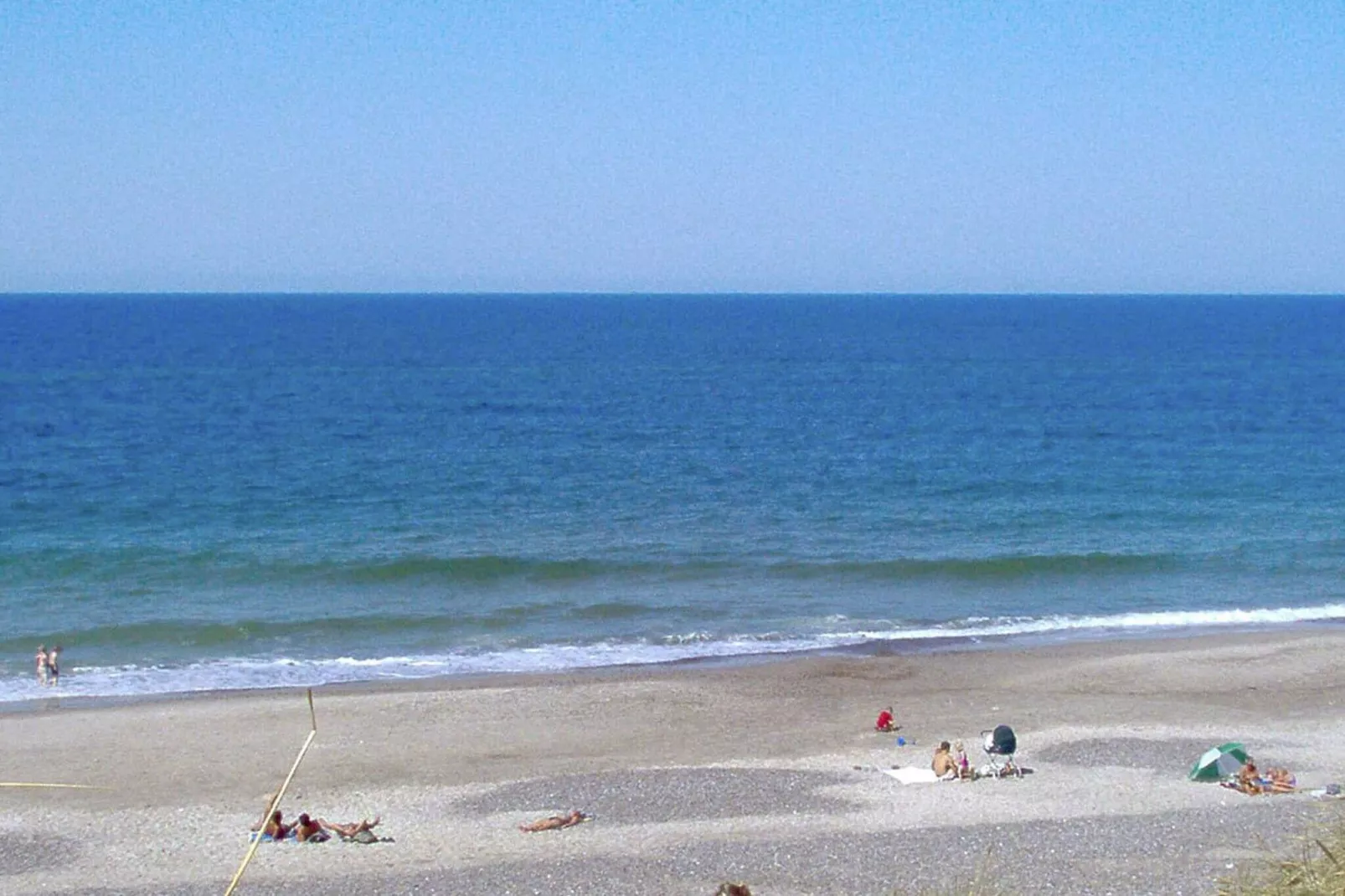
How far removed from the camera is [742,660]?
27.1 metres

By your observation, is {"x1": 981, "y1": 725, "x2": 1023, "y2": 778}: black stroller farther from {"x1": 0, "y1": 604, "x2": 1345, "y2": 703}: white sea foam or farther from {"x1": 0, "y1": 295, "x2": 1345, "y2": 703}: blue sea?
{"x1": 0, "y1": 604, "x2": 1345, "y2": 703}: white sea foam

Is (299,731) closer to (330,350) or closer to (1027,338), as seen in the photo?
(330,350)

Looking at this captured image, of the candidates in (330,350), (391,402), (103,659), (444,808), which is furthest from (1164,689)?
(330,350)

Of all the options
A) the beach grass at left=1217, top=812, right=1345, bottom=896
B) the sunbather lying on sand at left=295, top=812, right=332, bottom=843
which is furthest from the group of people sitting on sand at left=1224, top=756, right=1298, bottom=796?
the sunbather lying on sand at left=295, top=812, right=332, bottom=843

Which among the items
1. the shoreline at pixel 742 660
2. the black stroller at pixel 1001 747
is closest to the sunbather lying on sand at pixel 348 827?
the shoreline at pixel 742 660

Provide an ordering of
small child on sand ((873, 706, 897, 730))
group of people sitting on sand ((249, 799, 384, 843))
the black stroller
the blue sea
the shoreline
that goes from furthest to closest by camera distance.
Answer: the blue sea, the shoreline, small child on sand ((873, 706, 897, 730)), the black stroller, group of people sitting on sand ((249, 799, 384, 843))

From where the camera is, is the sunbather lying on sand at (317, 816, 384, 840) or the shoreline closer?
the sunbather lying on sand at (317, 816, 384, 840)

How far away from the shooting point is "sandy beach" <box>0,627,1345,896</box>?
15.7m

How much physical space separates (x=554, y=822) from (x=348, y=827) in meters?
2.56

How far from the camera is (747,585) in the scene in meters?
32.1

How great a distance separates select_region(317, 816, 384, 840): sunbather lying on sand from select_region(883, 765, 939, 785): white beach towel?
Answer: 731 centimetres

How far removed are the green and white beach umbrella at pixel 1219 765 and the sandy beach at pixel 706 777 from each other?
1.04 feet

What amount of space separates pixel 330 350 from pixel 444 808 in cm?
9114

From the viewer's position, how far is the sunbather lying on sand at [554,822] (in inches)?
681
